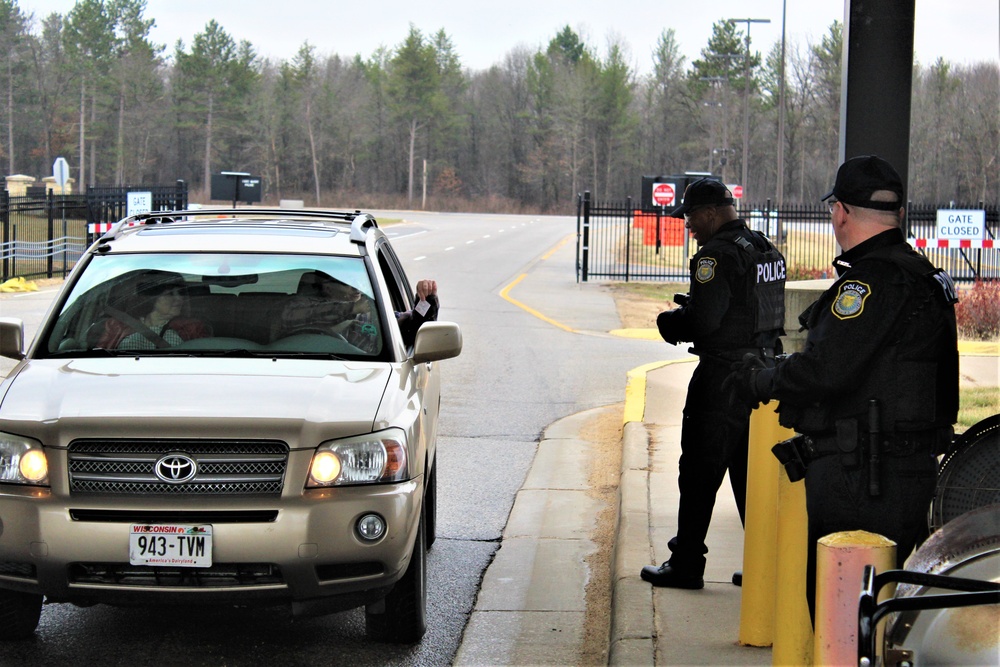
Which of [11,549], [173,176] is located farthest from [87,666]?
[173,176]

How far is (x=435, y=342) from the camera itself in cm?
543

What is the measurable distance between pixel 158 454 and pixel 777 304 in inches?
114

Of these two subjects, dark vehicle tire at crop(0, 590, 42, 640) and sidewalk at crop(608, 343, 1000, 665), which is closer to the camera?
sidewalk at crop(608, 343, 1000, 665)

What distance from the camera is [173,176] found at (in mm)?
114188

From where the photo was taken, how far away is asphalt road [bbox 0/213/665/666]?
194 inches

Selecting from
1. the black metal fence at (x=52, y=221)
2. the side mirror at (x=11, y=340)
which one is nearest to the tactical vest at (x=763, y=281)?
the side mirror at (x=11, y=340)

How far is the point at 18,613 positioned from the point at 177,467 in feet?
3.85

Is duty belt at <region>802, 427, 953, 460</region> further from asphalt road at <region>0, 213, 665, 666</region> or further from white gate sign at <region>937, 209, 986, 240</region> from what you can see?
white gate sign at <region>937, 209, 986, 240</region>

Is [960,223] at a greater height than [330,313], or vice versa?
[960,223]

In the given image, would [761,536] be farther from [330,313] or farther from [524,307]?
[524,307]

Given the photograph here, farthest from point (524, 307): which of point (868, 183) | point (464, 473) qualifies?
point (868, 183)

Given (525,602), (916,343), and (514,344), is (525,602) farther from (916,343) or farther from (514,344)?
(514,344)

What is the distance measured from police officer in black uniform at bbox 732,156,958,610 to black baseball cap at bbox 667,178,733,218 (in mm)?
1684

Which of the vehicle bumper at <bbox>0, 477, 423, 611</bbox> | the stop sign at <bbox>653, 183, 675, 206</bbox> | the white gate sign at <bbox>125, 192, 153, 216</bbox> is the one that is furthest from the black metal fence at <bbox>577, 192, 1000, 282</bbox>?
the vehicle bumper at <bbox>0, 477, 423, 611</bbox>
